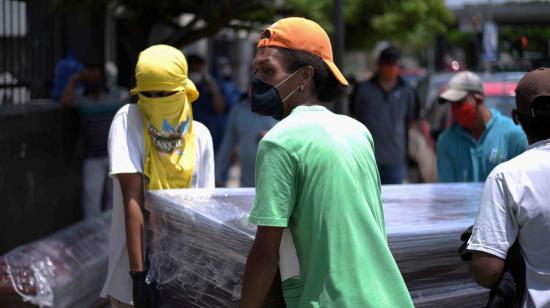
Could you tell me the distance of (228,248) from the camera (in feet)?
10.9

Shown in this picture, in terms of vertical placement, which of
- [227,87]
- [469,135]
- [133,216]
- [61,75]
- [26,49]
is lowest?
[133,216]

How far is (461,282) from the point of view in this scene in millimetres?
3844

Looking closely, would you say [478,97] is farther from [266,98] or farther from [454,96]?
[266,98]

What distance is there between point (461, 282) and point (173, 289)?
117 cm

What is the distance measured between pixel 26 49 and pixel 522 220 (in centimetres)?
585

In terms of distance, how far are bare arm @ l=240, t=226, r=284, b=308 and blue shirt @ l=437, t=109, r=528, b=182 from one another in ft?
8.64

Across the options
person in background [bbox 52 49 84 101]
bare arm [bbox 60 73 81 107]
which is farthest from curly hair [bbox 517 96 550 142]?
person in background [bbox 52 49 84 101]

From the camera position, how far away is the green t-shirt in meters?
2.65

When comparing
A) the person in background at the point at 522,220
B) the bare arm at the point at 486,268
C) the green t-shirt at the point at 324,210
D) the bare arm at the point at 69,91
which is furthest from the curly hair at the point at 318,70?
the bare arm at the point at 69,91

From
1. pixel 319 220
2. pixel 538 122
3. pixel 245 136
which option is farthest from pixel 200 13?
pixel 319 220

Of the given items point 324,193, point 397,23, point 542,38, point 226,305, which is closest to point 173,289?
point 226,305

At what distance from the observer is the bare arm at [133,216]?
12.7 ft

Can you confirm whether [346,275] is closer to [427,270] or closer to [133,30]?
[427,270]

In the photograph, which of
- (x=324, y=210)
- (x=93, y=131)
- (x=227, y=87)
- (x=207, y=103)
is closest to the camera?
(x=324, y=210)
